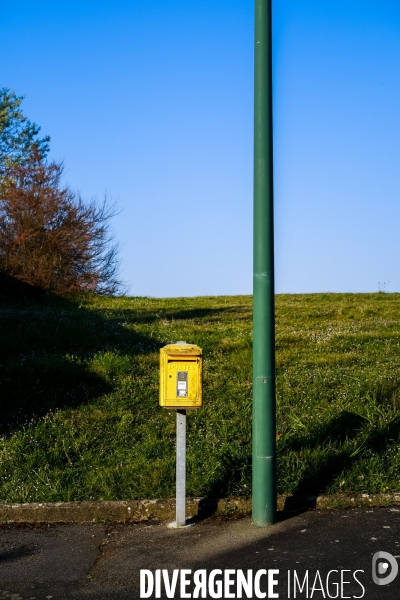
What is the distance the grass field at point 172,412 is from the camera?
6.85 metres

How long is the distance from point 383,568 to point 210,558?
1183 millimetres

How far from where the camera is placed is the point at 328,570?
4844mm

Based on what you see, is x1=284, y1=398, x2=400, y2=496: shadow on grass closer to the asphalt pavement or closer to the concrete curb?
the concrete curb

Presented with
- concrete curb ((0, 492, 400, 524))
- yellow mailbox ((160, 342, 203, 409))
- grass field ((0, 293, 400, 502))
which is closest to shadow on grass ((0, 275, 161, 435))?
grass field ((0, 293, 400, 502))

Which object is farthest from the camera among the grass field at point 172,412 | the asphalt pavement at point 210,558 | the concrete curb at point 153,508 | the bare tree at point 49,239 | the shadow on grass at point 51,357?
the bare tree at point 49,239

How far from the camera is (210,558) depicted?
5195 mm

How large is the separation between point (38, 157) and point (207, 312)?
11518 millimetres

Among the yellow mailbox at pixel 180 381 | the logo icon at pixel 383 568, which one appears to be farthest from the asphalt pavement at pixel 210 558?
the yellow mailbox at pixel 180 381

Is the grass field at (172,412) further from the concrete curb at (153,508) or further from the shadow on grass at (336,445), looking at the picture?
the concrete curb at (153,508)

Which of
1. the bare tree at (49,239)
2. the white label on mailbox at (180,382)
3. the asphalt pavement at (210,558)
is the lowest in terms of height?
the asphalt pavement at (210,558)

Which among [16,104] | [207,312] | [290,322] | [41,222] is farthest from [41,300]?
[16,104]

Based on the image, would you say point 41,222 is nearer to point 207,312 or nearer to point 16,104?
point 207,312

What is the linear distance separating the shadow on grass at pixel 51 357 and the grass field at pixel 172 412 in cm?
3

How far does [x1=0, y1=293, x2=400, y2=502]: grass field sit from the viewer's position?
6852 millimetres
